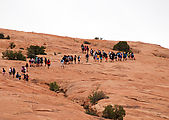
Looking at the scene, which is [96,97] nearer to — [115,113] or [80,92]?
[80,92]

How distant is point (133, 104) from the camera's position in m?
13.5

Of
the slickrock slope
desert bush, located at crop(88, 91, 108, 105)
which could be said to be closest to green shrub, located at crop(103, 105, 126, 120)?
the slickrock slope

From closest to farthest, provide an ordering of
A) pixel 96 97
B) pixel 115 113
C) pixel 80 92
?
pixel 115 113 < pixel 96 97 < pixel 80 92

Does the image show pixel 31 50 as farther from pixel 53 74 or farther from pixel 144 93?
pixel 144 93

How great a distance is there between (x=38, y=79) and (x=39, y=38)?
1454 inches

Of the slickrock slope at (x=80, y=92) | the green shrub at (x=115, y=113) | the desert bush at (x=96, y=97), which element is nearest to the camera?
the slickrock slope at (x=80, y=92)

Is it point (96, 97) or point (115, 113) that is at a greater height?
point (96, 97)

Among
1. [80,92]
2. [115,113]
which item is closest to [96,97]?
[80,92]

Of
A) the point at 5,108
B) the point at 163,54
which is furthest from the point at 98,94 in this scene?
the point at 163,54

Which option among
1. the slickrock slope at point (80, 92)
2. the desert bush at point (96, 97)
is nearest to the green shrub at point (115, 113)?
the slickrock slope at point (80, 92)

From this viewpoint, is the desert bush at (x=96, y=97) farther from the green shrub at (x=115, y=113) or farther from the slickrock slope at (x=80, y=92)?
the green shrub at (x=115, y=113)

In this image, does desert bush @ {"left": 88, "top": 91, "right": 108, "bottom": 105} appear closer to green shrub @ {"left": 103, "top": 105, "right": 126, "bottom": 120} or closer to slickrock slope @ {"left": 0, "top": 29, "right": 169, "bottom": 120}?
slickrock slope @ {"left": 0, "top": 29, "right": 169, "bottom": 120}

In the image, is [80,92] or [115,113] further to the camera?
[80,92]

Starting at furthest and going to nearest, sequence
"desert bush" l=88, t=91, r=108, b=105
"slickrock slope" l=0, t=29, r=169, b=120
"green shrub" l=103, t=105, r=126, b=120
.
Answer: "desert bush" l=88, t=91, r=108, b=105 < "green shrub" l=103, t=105, r=126, b=120 < "slickrock slope" l=0, t=29, r=169, b=120
